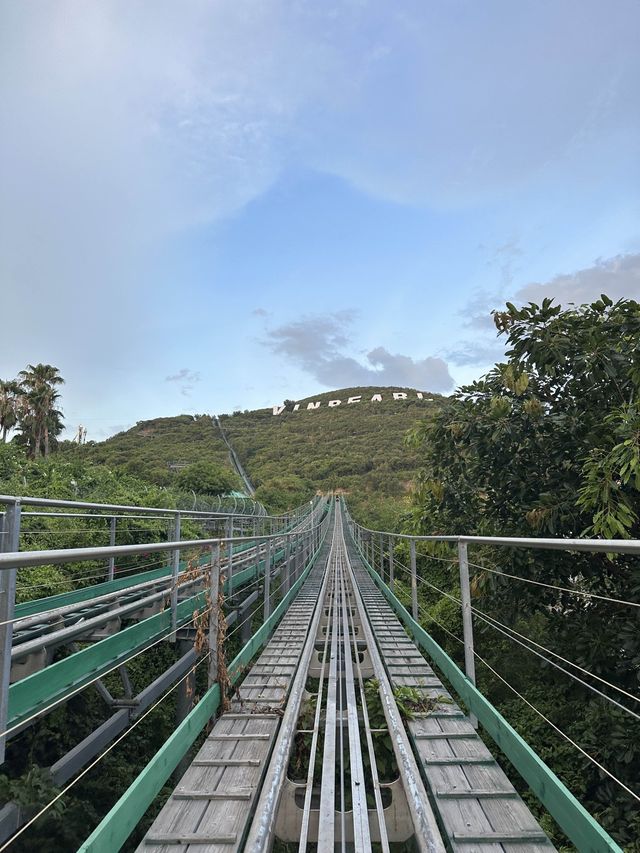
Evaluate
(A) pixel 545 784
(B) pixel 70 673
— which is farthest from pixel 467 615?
(B) pixel 70 673

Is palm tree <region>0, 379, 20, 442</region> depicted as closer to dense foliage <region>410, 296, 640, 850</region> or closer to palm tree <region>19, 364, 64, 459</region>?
palm tree <region>19, 364, 64, 459</region>

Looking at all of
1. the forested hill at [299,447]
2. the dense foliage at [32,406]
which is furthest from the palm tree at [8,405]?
the forested hill at [299,447]

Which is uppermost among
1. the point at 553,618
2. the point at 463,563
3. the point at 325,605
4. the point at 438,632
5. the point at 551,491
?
the point at 551,491

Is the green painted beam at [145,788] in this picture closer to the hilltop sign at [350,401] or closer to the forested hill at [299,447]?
the forested hill at [299,447]

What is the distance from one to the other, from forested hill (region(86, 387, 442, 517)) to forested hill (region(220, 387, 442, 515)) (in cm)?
11

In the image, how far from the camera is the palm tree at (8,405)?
23.5 m

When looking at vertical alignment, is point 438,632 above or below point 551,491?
below

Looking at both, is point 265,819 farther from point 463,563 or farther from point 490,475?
point 490,475

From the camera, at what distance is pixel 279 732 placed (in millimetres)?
2723

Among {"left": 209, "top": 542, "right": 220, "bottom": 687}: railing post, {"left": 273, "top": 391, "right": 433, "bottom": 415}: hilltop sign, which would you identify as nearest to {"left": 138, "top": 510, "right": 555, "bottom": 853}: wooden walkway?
{"left": 209, "top": 542, "right": 220, "bottom": 687}: railing post

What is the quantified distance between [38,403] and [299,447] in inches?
1846

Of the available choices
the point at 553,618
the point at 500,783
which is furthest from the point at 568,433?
the point at 500,783

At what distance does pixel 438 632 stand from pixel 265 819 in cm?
664

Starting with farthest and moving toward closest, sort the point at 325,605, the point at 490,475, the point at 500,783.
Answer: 1. the point at 325,605
2. the point at 490,475
3. the point at 500,783
